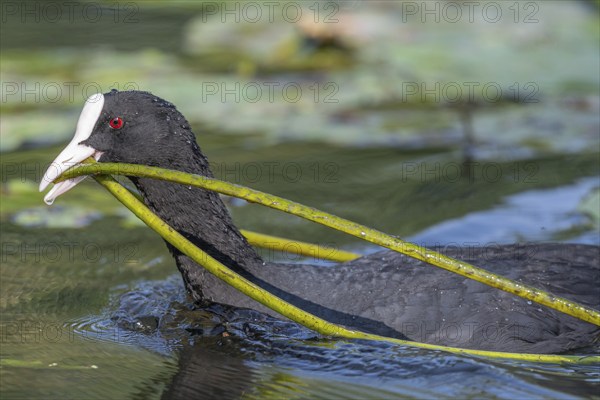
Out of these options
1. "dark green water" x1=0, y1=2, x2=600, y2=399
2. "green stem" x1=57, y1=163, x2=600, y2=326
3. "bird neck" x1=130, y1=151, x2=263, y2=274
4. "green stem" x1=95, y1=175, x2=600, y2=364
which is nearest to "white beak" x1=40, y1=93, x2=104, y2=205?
"bird neck" x1=130, y1=151, x2=263, y2=274

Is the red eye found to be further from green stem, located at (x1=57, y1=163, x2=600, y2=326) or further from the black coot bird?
green stem, located at (x1=57, y1=163, x2=600, y2=326)

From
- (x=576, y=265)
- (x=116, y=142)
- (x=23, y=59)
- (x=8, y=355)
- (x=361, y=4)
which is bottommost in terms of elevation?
(x=8, y=355)

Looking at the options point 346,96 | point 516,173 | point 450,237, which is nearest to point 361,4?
point 346,96

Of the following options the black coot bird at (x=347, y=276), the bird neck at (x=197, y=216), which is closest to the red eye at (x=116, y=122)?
the black coot bird at (x=347, y=276)

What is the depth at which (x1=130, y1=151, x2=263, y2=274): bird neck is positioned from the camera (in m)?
4.43

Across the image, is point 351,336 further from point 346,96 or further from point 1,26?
point 1,26

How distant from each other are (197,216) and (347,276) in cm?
69

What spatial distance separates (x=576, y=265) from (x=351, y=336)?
1400 millimetres

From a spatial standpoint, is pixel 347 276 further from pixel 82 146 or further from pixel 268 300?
pixel 82 146

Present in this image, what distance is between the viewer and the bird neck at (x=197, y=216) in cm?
443

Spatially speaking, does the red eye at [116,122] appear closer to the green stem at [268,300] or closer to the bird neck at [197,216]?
the bird neck at [197,216]

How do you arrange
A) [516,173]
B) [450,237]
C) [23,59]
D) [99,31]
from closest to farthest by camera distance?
[450,237]
[516,173]
[23,59]
[99,31]

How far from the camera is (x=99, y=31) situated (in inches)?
375

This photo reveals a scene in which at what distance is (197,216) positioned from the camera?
4461 mm
